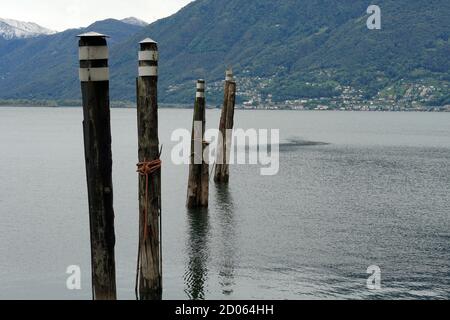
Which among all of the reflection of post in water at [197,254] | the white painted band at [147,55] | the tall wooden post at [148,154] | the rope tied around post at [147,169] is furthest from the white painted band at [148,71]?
the reflection of post in water at [197,254]

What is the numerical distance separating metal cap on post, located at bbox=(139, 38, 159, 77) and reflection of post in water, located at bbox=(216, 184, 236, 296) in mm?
6249

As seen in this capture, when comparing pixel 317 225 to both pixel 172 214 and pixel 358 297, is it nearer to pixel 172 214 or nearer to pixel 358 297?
pixel 172 214

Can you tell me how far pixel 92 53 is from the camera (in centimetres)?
1150

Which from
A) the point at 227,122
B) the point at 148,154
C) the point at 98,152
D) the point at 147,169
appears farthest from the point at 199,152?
the point at 98,152

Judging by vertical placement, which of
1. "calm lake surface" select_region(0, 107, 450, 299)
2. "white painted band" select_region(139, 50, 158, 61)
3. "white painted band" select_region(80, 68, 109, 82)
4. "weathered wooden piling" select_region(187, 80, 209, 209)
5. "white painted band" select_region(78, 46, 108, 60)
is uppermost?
"white painted band" select_region(139, 50, 158, 61)

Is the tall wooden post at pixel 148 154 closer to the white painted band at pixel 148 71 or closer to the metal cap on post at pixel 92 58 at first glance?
the white painted band at pixel 148 71

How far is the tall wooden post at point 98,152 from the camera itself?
1148cm

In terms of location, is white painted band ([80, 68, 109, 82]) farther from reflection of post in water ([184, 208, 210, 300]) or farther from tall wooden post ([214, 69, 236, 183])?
tall wooden post ([214, 69, 236, 183])

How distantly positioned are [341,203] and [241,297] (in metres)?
18.1

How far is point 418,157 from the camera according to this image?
6656 centimetres

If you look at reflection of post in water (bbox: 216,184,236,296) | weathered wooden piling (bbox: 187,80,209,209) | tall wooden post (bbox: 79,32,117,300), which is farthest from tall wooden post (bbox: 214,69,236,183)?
tall wooden post (bbox: 79,32,117,300)

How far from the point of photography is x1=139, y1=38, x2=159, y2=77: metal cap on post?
1491cm

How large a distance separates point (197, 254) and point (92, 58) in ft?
39.6

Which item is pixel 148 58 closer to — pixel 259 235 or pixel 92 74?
pixel 92 74
